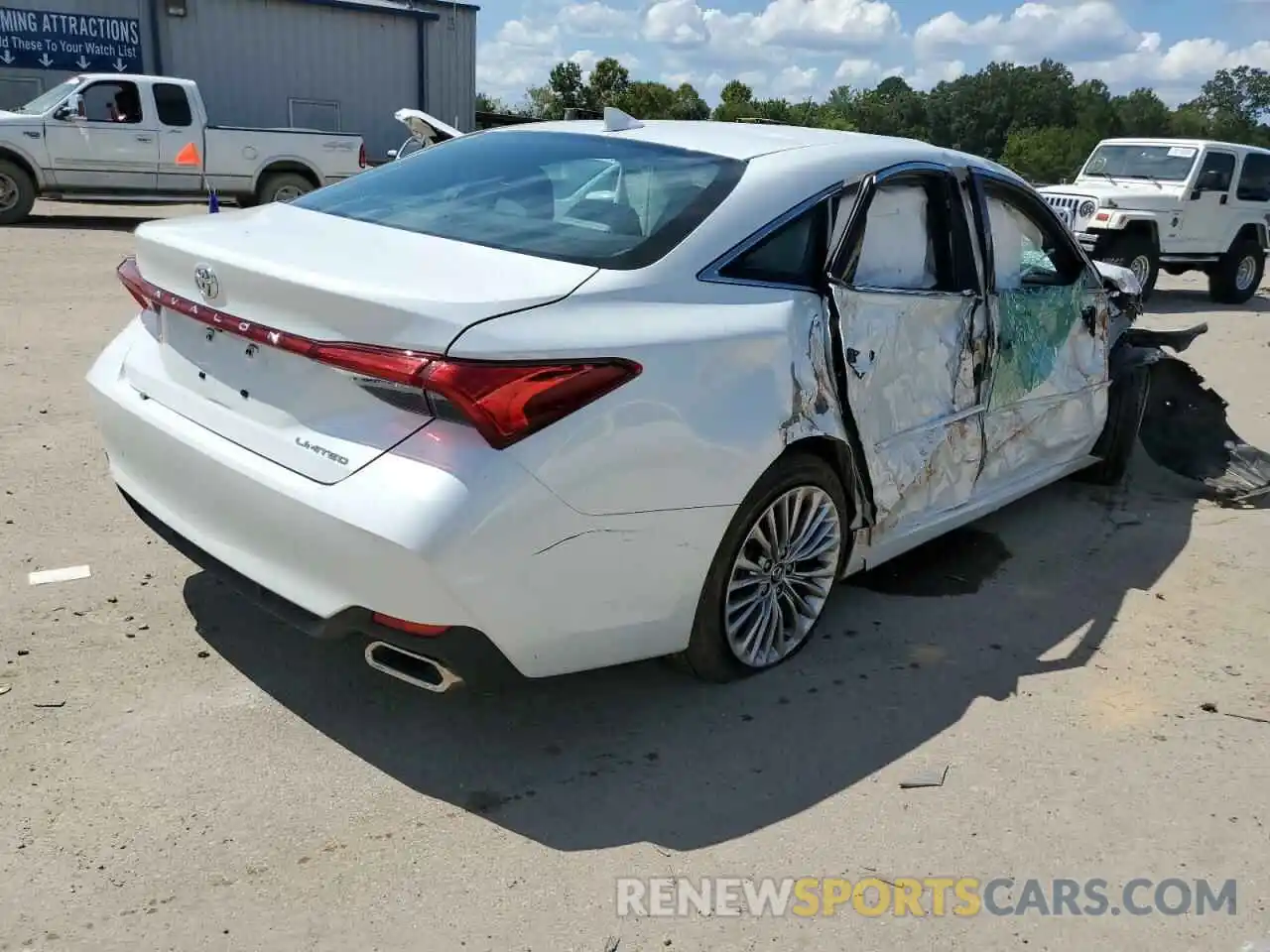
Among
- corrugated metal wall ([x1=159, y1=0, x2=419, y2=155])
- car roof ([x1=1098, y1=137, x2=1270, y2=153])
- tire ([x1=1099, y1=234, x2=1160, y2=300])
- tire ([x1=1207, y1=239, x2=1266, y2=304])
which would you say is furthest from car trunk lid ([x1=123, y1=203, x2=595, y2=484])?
corrugated metal wall ([x1=159, y1=0, x2=419, y2=155])

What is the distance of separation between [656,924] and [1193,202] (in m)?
14.3

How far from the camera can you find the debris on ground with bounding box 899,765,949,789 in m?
3.11

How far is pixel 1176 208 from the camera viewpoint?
45.7 feet

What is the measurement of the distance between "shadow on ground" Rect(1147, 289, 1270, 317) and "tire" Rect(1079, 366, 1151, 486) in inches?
349

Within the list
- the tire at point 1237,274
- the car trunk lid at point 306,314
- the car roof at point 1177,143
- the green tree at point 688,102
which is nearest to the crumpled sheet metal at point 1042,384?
the car trunk lid at point 306,314

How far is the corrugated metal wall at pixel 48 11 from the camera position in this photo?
21.5 metres

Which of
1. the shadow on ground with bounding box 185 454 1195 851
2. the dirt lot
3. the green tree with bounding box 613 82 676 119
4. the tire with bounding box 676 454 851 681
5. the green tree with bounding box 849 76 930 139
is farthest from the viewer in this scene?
the green tree with bounding box 849 76 930 139

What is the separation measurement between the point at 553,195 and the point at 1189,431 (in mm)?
4125

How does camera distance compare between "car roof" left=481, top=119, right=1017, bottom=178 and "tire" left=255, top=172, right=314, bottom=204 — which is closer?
"car roof" left=481, top=119, right=1017, bottom=178

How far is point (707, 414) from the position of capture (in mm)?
2996

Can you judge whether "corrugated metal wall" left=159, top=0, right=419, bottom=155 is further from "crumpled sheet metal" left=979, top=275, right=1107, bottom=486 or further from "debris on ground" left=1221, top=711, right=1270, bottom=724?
"debris on ground" left=1221, top=711, right=1270, bottom=724

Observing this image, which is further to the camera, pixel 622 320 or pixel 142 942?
pixel 622 320

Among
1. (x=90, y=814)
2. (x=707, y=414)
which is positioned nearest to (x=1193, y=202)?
(x=707, y=414)

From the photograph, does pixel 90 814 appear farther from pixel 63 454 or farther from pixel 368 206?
pixel 63 454
